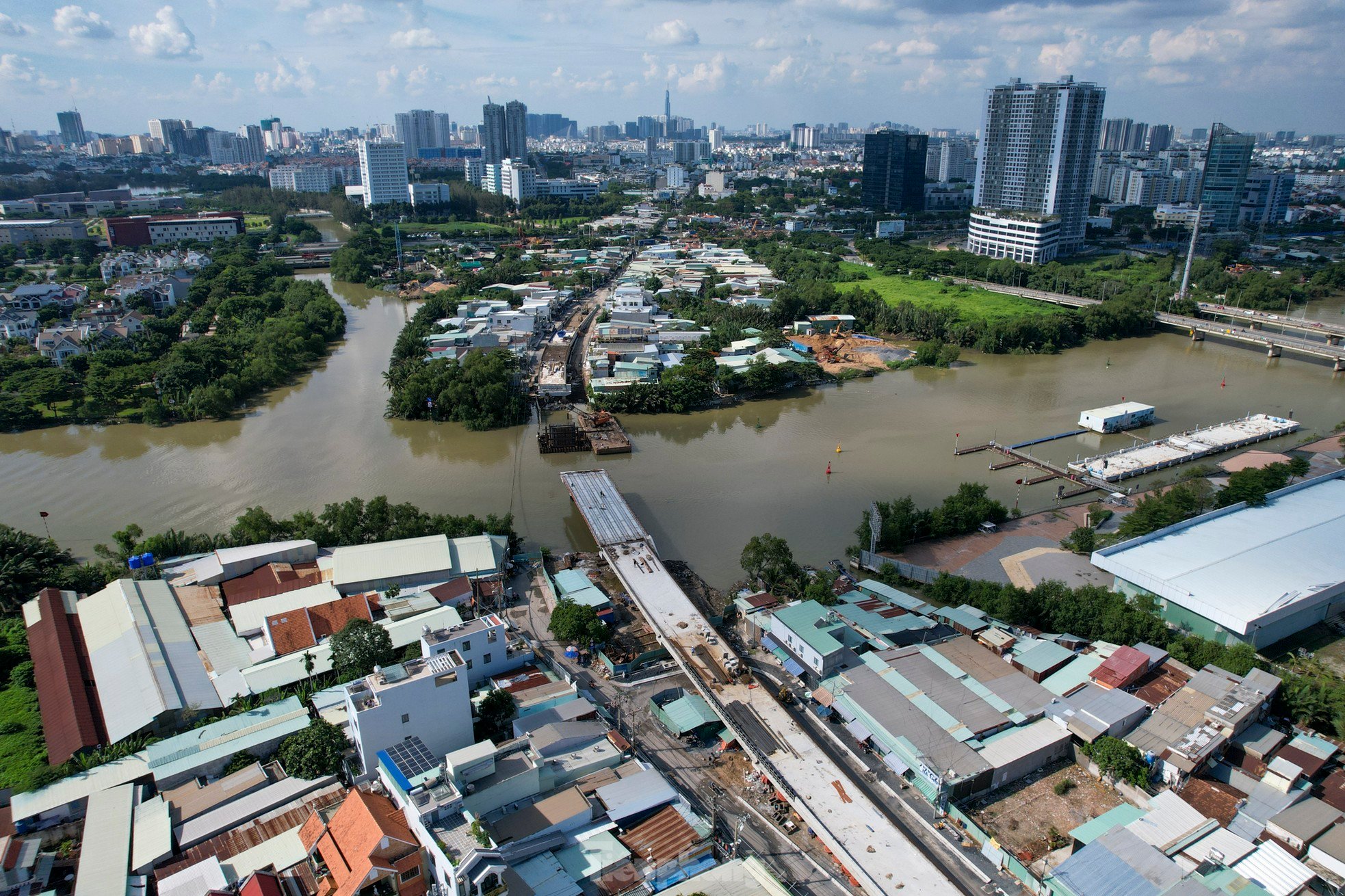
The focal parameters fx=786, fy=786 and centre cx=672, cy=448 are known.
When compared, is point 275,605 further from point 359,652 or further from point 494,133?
point 494,133

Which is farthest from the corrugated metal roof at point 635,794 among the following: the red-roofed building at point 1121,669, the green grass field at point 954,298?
the green grass field at point 954,298

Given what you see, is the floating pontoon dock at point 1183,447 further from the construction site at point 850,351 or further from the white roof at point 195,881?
the white roof at point 195,881

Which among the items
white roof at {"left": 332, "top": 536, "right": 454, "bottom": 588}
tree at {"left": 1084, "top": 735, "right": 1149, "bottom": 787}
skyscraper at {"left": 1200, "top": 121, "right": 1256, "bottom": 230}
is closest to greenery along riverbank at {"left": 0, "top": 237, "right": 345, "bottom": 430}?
white roof at {"left": 332, "top": 536, "right": 454, "bottom": 588}

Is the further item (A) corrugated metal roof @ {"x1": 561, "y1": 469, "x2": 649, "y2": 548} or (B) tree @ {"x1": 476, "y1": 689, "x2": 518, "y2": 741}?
(A) corrugated metal roof @ {"x1": 561, "y1": 469, "x2": 649, "y2": 548}

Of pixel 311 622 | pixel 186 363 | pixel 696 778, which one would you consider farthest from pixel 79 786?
pixel 186 363

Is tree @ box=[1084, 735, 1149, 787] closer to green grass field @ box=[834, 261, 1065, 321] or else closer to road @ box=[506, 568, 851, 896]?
road @ box=[506, 568, 851, 896]

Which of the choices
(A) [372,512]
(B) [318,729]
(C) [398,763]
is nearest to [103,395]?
(A) [372,512]

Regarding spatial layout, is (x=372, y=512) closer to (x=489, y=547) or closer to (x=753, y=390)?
(x=489, y=547)
